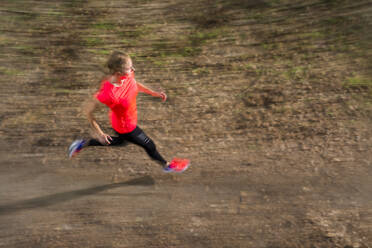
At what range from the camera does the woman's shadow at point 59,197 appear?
3.90 m

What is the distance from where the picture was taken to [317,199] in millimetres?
3934

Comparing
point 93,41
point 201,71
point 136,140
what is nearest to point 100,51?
point 93,41

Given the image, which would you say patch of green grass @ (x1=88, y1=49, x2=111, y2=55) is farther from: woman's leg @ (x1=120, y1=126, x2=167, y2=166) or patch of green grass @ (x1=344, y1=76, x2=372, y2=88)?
patch of green grass @ (x1=344, y1=76, x2=372, y2=88)

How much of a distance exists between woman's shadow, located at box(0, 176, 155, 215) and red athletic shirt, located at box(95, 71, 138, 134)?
867mm

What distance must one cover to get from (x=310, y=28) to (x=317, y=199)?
160 inches

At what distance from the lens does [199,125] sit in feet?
16.3

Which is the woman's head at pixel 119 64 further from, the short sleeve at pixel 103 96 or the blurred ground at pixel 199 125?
the blurred ground at pixel 199 125

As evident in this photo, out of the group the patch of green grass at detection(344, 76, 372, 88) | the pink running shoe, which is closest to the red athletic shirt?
the pink running shoe

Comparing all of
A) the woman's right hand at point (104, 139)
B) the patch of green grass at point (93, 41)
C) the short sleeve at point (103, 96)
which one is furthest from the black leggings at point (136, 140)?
the patch of green grass at point (93, 41)

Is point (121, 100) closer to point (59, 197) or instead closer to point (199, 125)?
point (59, 197)

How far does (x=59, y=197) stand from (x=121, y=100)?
5.25 ft

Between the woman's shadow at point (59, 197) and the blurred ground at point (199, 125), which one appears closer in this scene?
the blurred ground at point (199, 125)

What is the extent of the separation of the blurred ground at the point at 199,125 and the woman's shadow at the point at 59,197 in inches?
0.6

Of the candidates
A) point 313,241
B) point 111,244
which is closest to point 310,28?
point 313,241
